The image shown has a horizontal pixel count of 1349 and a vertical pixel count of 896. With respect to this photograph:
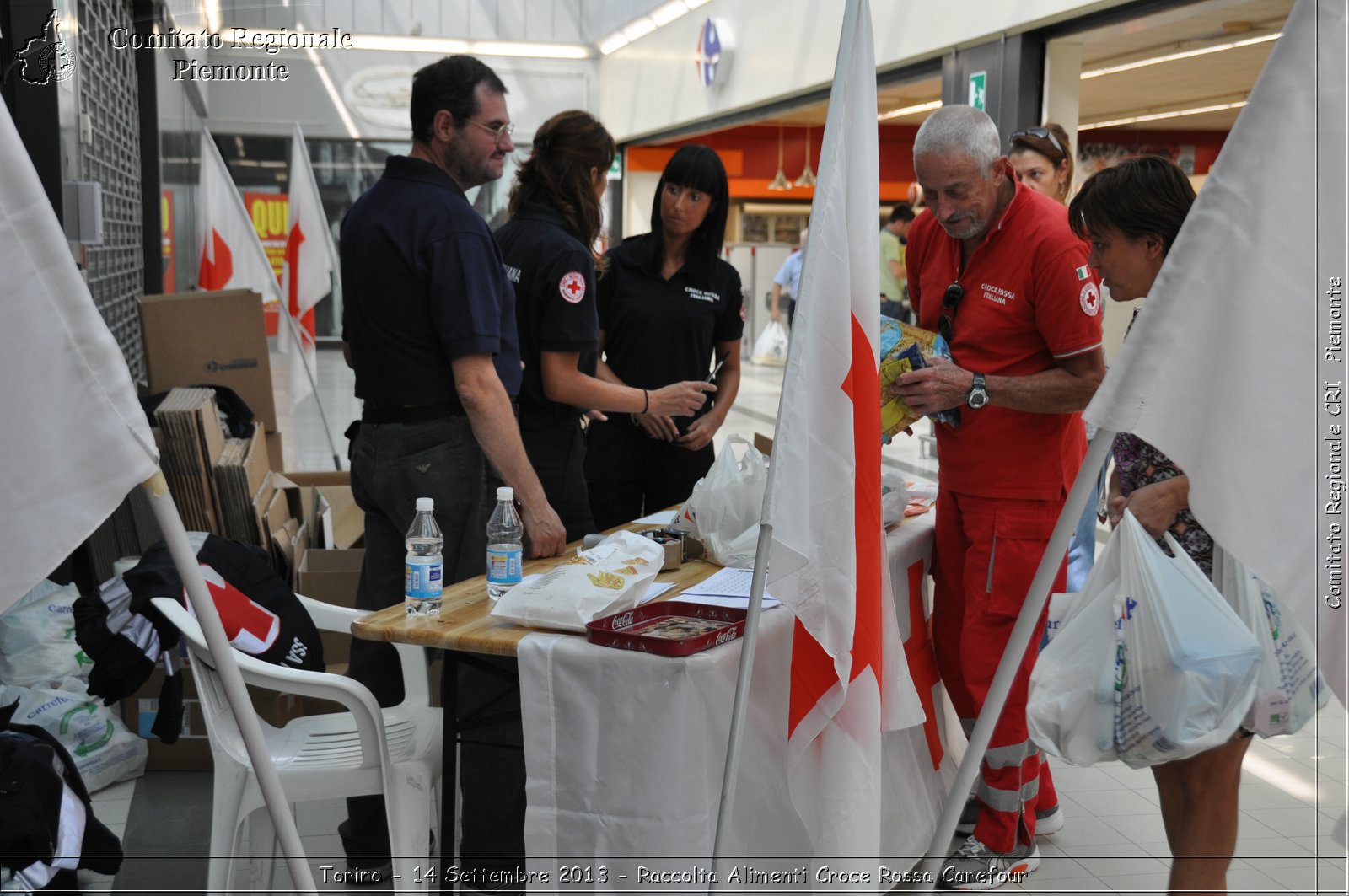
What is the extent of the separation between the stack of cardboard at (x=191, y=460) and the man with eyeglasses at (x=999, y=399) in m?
2.44

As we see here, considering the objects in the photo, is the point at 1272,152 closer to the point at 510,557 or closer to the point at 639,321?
the point at 510,557

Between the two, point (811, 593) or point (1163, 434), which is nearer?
point (1163, 434)

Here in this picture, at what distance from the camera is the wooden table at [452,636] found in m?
2.16

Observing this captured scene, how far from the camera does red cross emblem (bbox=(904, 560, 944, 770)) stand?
296 centimetres

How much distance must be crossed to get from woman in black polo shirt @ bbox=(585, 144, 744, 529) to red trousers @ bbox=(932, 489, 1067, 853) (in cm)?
98

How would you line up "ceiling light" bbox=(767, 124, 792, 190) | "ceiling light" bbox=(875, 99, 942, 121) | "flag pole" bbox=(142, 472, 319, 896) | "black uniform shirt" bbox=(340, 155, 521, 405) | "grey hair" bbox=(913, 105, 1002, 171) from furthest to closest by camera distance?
1. "ceiling light" bbox=(767, 124, 792, 190)
2. "ceiling light" bbox=(875, 99, 942, 121)
3. "grey hair" bbox=(913, 105, 1002, 171)
4. "black uniform shirt" bbox=(340, 155, 521, 405)
5. "flag pole" bbox=(142, 472, 319, 896)

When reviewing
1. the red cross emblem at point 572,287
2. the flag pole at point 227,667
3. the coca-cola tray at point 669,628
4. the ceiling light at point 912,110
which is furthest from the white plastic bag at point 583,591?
the ceiling light at point 912,110

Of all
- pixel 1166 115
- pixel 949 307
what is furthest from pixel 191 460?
pixel 1166 115

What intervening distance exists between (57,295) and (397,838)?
137 centimetres

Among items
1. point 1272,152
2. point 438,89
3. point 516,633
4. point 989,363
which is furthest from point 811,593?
point 438,89

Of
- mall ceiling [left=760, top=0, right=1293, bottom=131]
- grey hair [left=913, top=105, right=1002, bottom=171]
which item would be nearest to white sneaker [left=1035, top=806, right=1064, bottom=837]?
grey hair [left=913, top=105, right=1002, bottom=171]

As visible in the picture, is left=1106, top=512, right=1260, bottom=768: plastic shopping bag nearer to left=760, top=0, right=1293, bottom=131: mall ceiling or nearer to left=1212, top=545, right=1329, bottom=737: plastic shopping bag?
left=1212, top=545, right=1329, bottom=737: plastic shopping bag

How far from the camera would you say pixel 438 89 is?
2.71 m

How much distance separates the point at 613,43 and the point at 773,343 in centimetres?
494
